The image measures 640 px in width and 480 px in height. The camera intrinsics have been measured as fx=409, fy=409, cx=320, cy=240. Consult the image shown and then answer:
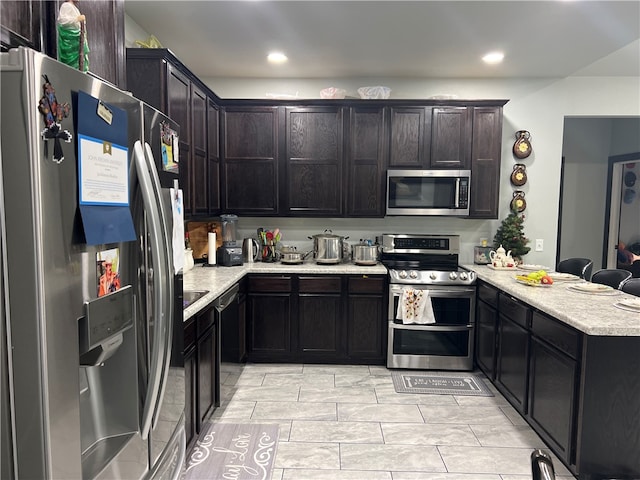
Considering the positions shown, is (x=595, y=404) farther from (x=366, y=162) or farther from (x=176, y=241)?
(x=366, y=162)

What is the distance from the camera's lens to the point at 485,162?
3.89 m

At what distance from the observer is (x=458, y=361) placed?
3641 millimetres

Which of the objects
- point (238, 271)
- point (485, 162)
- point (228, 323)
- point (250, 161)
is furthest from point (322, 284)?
point (485, 162)

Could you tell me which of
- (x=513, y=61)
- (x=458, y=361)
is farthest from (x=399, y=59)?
(x=458, y=361)

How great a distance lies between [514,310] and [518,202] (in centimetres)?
169

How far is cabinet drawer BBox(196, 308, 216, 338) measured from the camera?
2285 mm

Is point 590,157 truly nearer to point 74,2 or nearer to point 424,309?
point 424,309

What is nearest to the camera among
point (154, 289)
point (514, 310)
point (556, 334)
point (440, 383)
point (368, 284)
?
point (154, 289)

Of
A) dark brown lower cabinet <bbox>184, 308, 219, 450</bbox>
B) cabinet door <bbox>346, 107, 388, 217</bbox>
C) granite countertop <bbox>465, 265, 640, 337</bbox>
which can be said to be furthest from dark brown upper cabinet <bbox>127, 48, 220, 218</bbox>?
granite countertop <bbox>465, 265, 640, 337</bbox>

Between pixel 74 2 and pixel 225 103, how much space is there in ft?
9.16

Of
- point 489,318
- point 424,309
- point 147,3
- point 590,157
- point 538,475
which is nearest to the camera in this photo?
point 538,475

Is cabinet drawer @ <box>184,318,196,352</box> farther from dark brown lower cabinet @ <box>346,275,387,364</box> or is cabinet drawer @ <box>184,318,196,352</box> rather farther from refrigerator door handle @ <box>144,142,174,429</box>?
dark brown lower cabinet @ <box>346,275,387,364</box>

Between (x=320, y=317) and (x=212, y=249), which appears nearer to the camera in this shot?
(x=212, y=249)

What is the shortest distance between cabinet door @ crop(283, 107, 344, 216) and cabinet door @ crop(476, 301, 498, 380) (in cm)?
157
